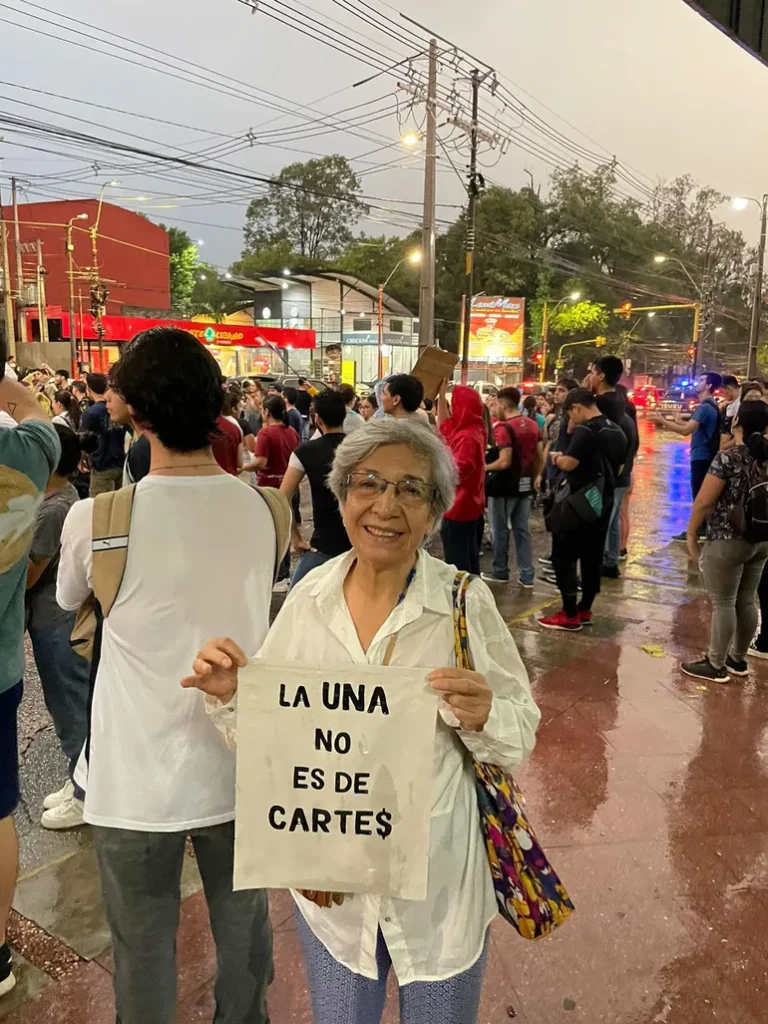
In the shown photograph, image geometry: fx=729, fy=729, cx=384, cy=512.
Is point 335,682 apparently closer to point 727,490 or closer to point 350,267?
point 727,490

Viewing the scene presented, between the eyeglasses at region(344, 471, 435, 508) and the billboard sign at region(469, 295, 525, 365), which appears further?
the billboard sign at region(469, 295, 525, 365)

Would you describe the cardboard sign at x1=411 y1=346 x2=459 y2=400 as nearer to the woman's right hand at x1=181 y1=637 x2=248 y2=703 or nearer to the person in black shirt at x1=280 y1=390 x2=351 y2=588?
the person in black shirt at x1=280 y1=390 x2=351 y2=588

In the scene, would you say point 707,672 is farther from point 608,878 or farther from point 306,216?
point 306,216

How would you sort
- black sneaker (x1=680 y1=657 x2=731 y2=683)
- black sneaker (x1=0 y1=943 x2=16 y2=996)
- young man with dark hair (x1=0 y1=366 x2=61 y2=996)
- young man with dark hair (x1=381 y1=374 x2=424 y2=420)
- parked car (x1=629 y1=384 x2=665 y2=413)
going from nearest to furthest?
1. young man with dark hair (x1=0 y1=366 x2=61 y2=996)
2. black sneaker (x1=0 y1=943 x2=16 y2=996)
3. black sneaker (x1=680 y1=657 x2=731 y2=683)
4. young man with dark hair (x1=381 y1=374 x2=424 y2=420)
5. parked car (x1=629 y1=384 x2=665 y2=413)

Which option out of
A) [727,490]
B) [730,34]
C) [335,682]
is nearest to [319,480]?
[727,490]

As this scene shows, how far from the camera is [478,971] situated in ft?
5.39

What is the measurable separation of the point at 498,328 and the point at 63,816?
44363mm

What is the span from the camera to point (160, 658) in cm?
175

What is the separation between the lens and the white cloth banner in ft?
4.66

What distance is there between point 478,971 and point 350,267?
207 ft

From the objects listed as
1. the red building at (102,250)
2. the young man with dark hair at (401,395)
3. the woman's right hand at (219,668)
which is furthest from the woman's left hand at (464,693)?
the red building at (102,250)

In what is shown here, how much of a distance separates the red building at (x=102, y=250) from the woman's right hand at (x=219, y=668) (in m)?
43.8

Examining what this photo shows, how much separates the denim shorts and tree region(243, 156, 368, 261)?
8327cm

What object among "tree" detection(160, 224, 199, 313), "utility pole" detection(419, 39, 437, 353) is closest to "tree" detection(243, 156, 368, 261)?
"tree" detection(160, 224, 199, 313)
